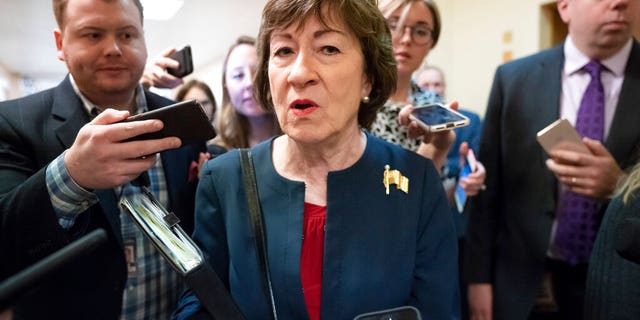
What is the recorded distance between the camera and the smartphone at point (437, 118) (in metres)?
1.20

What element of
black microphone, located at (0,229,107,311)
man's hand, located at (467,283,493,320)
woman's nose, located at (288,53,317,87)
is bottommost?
man's hand, located at (467,283,493,320)

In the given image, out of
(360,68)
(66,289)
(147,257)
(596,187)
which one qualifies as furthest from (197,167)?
(596,187)

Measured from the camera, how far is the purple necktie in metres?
1.43

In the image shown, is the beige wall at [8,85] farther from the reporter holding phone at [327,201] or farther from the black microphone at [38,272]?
the black microphone at [38,272]

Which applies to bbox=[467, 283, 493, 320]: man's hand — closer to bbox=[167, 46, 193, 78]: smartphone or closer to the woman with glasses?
the woman with glasses

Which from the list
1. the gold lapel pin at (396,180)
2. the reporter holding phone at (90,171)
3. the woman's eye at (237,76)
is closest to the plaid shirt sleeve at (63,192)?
the reporter holding phone at (90,171)

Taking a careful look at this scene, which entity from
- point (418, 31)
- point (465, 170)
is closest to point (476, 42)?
point (418, 31)

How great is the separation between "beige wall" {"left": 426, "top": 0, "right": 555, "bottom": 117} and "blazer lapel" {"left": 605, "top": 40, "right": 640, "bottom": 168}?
6.70ft

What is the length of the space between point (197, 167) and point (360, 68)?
0.59m

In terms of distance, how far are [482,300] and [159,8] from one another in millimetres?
1523

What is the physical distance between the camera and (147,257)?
1.12 metres

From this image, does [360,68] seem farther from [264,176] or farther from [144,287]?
[144,287]

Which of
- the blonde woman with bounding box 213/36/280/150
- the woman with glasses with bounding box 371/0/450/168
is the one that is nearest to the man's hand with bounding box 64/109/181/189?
the blonde woman with bounding box 213/36/280/150

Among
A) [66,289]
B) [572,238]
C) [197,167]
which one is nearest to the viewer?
[66,289]
